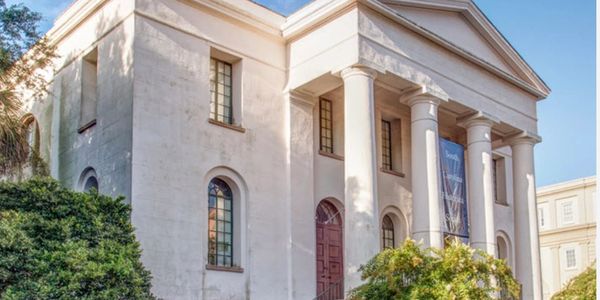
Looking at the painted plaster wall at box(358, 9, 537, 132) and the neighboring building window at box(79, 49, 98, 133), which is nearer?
the painted plaster wall at box(358, 9, 537, 132)

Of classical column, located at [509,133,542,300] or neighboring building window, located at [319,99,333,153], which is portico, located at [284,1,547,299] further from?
neighboring building window, located at [319,99,333,153]

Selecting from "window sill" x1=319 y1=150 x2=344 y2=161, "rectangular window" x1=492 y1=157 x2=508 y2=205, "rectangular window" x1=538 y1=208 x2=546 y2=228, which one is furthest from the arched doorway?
"rectangular window" x1=538 y1=208 x2=546 y2=228

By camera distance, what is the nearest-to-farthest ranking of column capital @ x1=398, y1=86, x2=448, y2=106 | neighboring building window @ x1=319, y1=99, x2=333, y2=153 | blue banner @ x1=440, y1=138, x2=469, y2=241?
column capital @ x1=398, y1=86, x2=448, y2=106 → blue banner @ x1=440, y1=138, x2=469, y2=241 → neighboring building window @ x1=319, y1=99, x2=333, y2=153

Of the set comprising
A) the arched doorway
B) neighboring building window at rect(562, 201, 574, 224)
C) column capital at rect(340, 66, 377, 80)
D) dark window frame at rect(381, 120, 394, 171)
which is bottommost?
the arched doorway

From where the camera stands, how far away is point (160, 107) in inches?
799

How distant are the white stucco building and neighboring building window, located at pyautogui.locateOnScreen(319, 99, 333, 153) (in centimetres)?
6

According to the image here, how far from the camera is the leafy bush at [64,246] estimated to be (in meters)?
14.7

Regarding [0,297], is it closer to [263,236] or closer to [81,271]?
[81,271]

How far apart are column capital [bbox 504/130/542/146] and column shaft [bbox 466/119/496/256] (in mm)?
2495

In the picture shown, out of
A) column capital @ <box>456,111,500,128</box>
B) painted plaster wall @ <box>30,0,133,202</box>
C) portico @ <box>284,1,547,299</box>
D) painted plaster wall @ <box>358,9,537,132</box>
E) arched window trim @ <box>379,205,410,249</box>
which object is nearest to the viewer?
painted plaster wall @ <box>30,0,133,202</box>

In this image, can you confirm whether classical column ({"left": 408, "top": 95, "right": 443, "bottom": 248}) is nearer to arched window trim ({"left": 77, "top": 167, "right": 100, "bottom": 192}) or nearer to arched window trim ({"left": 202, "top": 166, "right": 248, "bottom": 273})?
arched window trim ({"left": 202, "top": 166, "right": 248, "bottom": 273})

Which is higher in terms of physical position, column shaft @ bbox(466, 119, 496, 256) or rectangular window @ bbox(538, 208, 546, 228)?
rectangular window @ bbox(538, 208, 546, 228)

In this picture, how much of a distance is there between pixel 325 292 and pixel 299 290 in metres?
1.05

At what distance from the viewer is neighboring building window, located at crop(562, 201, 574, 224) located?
2335 inches
